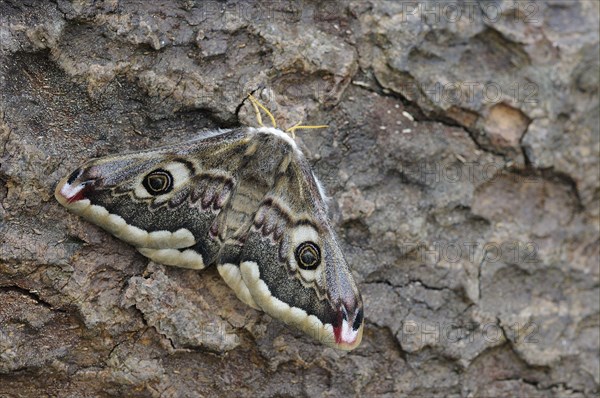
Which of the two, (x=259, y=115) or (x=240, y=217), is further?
(x=259, y=115)

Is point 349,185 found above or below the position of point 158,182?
below

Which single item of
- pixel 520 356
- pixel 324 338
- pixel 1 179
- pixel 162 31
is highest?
pixel 162 31

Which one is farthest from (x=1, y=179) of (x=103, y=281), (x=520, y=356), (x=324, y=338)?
(x=520, y=356)

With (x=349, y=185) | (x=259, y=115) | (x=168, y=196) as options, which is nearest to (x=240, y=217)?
(x=168, y=196)

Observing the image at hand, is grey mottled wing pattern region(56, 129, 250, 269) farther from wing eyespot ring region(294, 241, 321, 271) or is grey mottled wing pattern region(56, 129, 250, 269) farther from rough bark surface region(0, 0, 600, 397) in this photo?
wing eyespot ring region(294, 241, 321, 271)

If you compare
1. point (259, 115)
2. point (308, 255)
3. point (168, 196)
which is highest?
point (259, 115)

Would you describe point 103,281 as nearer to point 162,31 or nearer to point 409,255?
point 162,31

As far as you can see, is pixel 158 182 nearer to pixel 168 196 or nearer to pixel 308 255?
pixel 168 196
